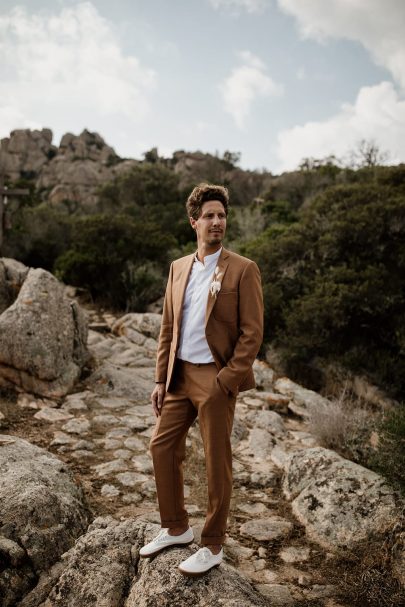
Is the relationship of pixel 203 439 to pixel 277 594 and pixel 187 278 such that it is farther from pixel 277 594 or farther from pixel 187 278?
pixel 277 594

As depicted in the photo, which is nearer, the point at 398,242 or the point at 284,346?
the point at 284,346

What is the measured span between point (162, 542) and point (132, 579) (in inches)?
10.4

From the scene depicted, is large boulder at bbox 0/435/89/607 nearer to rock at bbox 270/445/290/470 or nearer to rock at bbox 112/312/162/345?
rock at bbox 270/445/290/470

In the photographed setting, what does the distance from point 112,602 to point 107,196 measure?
81.8ft

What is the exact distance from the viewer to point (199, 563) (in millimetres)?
2225

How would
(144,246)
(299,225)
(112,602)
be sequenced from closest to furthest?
1. (112,602)
2. (299,225)
3. (144,246)

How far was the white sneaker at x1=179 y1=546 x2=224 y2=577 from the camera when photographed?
7.21 ft

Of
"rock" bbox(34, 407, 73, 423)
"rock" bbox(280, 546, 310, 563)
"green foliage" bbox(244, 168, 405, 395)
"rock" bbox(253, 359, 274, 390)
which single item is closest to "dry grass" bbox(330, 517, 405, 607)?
"rock" bbox(280, 546, 310, 563)

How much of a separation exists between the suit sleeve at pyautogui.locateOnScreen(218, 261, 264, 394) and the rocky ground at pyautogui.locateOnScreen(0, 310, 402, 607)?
1.01m

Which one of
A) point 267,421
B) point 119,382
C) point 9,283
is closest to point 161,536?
point 267,421

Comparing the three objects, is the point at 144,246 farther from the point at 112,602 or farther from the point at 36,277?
the point at 112,602

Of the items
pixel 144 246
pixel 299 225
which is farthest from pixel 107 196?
pixel 299 225

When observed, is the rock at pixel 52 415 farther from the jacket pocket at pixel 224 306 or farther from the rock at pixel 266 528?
the jacket pocket at pixel 224 306

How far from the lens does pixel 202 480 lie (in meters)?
4.04
